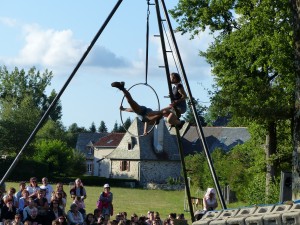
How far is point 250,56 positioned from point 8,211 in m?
17.6

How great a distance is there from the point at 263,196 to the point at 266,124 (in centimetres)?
520

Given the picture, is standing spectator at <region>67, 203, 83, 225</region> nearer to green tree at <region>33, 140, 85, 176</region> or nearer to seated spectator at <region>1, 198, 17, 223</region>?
seated spectator at <region>1, 198, 17, 223</region>

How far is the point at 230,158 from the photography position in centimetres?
5378

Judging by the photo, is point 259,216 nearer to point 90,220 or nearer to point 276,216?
point 276,216

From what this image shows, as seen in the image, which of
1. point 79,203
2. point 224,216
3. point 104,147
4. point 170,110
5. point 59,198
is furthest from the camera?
point 104,147

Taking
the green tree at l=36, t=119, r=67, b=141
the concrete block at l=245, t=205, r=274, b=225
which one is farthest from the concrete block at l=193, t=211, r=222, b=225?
the green tree at l=36, t=119, r=67, b=141

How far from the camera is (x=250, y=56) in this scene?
34156mm

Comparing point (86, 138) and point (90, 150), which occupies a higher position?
point (86, 138)

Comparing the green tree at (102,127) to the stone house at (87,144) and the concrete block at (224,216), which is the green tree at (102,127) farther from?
the concrete block at (224,216)

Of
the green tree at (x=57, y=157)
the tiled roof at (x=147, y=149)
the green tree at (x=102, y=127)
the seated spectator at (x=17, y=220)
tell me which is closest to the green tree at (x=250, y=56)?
the seated spectator at (x=17, y=220)

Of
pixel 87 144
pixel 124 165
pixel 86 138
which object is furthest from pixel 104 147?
pixel 124 165

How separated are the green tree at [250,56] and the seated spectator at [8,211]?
1607 cm

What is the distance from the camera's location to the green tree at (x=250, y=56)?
32406mm

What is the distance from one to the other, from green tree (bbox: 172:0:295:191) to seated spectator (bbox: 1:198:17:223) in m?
16.1
